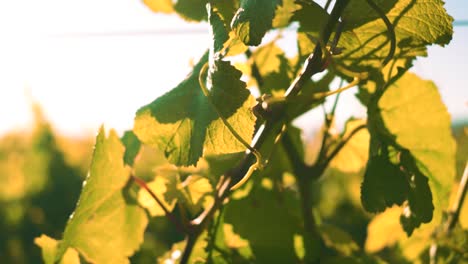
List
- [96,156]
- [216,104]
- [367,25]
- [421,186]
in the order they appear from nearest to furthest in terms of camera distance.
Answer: [216,104] < [367,25] < [421,186] < [96,156]

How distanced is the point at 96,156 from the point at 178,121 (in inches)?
11.9

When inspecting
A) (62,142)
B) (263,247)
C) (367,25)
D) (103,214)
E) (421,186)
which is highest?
(367,25)

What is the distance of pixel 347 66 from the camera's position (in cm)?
110

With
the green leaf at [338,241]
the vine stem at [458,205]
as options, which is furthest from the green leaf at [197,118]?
the vine stem at [458,205]

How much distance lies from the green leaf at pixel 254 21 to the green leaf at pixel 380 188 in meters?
0.51

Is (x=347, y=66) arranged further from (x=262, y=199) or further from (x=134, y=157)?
(x=134, y=157)

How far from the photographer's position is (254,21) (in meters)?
0.73

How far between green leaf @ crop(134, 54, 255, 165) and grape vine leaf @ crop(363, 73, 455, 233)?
1.40 feet

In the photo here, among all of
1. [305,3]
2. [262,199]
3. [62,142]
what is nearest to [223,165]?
[262,199]

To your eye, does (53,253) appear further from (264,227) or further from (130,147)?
(264,227)

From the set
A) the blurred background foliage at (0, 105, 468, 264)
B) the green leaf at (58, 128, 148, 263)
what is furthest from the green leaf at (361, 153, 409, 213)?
the blurred background foliage at (0, 105, 468, 264)

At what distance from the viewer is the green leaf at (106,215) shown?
1250 mm

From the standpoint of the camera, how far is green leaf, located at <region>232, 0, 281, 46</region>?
730 millimetres

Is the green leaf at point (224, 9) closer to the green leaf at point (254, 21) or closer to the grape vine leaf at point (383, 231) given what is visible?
the green leaf at point (254, 21)
